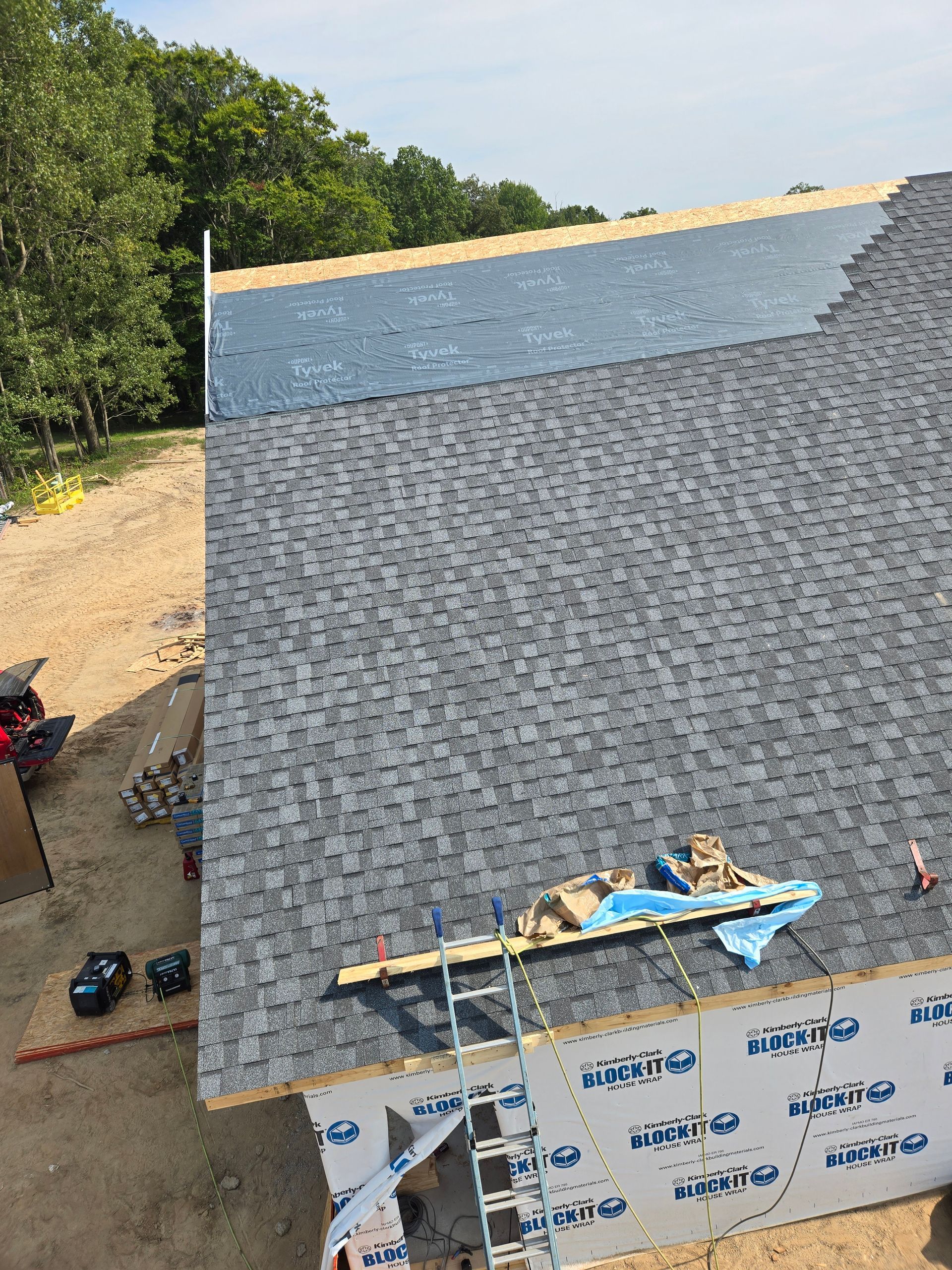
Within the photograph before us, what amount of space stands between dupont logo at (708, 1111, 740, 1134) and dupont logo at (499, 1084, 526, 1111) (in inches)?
67.1

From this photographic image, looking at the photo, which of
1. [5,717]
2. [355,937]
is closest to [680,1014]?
[355,937]

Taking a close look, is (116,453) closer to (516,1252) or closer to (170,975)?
(170,975)

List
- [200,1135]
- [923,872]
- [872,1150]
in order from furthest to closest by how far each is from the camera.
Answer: [200,1135], [872,1150], [923,872]

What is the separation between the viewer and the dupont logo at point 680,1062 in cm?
663

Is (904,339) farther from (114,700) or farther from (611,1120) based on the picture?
(114,700)

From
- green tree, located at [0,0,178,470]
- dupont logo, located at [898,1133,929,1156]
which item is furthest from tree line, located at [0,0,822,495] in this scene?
dupont logo, located at [898,1133,929,1156]

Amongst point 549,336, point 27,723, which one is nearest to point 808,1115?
point 549,336

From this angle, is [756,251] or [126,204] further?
[126,204]

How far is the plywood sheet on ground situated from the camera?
9.47 meters

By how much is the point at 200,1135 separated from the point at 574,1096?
434cm

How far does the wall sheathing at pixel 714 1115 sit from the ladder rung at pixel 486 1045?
0.63 meters

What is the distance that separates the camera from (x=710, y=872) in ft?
20.8

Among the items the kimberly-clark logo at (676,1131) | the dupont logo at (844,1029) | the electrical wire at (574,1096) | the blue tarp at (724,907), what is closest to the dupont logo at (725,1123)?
the kimberly-clark logo at (676,1131)

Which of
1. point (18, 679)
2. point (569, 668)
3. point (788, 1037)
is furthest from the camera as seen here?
point (18, 679)
